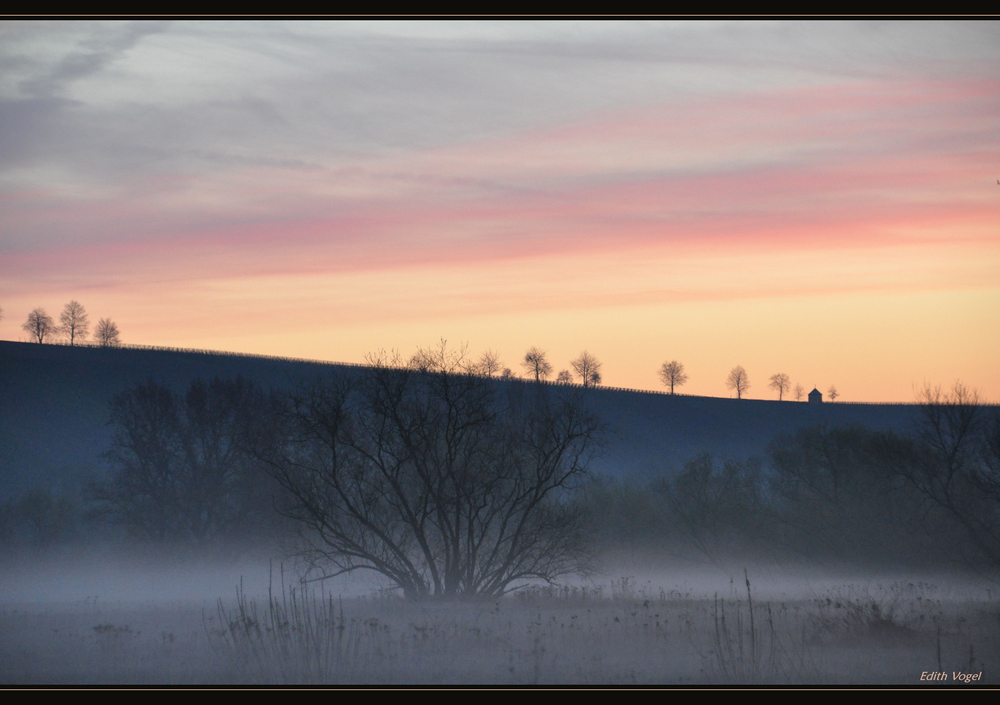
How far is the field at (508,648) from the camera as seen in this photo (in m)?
14.6

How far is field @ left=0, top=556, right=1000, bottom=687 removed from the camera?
14.6 meters

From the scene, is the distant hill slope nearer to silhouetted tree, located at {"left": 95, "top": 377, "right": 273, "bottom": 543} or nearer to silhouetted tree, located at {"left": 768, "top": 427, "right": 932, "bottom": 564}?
silhouetted tree, located at {"left": 95, "top": 377, "right": 273, "bottom": 543}

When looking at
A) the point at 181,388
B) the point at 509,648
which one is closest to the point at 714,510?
the point at 509,648

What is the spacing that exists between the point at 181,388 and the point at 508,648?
94041 mm

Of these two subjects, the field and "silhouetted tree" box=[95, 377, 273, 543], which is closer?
the field

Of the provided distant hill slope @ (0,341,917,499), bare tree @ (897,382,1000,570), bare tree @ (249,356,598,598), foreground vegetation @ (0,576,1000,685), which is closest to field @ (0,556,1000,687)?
foreground vegetation @ (0,576,1000,685)

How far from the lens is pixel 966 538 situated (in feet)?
151
